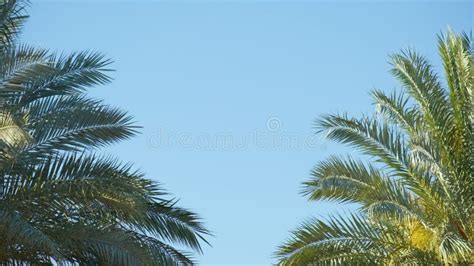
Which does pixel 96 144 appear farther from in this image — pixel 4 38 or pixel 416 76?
pixel 416 76

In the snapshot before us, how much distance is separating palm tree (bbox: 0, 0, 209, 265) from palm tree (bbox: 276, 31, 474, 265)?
7.73ft

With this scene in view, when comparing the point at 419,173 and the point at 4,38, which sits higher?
the point at 4,38

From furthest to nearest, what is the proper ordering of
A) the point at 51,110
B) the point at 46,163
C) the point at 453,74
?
the point at 453,74, the point at 51,110, the point at 46,163

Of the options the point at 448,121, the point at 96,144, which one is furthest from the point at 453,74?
the point at 96,144

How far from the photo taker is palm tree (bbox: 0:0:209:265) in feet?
40.3

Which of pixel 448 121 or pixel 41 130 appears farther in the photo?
pixel 448 121

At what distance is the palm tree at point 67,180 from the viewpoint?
1228 cm

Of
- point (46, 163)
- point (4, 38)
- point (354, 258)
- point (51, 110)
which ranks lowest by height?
point (354, 258)

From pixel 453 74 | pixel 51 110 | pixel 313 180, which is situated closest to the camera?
pixel 51 110

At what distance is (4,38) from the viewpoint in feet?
43.0

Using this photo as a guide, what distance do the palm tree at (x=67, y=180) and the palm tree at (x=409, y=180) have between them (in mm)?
2355

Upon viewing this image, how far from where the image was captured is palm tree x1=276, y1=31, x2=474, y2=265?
46.0 feet

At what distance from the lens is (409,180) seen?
571 inches

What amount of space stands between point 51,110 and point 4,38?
1.27 m
